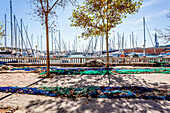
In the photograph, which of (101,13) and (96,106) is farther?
(101,13)

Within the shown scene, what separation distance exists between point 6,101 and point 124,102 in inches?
154

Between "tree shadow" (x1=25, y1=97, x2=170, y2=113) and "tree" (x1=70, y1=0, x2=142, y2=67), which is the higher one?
"tree" (x1=70, y1=0, x2=142, y2=67)

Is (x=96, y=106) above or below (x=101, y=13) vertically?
below

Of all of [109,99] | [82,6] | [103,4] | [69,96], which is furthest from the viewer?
[82,6]

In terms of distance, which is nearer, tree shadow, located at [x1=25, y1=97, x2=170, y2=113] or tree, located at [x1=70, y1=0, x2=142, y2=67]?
Result: tree shadow, located at [x1=25, y1=97, x2=170, y2=113]

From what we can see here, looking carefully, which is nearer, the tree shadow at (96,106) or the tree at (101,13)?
the tree shadow at (96,106)

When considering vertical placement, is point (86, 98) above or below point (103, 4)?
below

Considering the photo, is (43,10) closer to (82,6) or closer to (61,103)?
(82,6)

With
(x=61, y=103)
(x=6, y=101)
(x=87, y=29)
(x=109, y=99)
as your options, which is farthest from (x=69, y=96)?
(x=87, y=29)

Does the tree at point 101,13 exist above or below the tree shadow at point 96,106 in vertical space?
above

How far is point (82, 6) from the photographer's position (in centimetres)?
1045

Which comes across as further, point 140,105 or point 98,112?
point 140,105

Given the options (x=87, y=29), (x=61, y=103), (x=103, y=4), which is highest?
(x=103, y=4)

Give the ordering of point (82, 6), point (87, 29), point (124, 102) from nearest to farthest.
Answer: point (124, 102) < point (82, 6) < point (87, 29)
